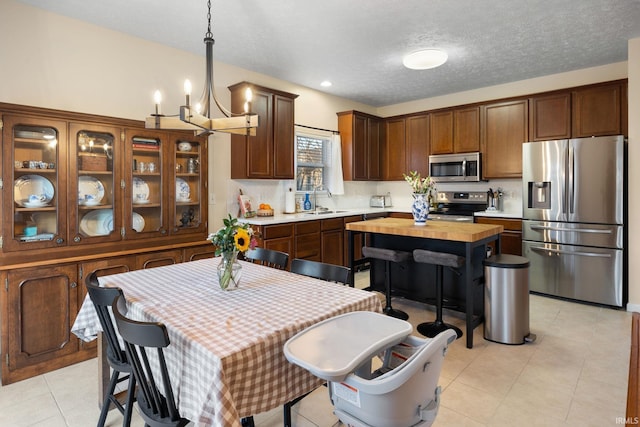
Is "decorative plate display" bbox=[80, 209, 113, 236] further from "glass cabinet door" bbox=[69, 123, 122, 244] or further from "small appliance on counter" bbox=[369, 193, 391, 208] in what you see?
"small appliance on counter" bbox=[369, 193, 391, 208]

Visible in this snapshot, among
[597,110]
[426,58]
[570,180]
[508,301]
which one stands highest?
[426,58]

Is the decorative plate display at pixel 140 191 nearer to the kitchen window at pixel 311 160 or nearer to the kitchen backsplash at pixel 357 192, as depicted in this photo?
the kitchen backsplash at pixel 357 192

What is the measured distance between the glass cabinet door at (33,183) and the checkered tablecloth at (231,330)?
98 cm

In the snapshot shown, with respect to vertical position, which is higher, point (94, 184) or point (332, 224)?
point (94, 184)

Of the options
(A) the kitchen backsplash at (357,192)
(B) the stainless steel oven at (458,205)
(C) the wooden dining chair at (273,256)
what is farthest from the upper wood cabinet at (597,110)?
(C) the wooden dining chair at (273,256)

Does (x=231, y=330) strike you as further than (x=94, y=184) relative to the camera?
No

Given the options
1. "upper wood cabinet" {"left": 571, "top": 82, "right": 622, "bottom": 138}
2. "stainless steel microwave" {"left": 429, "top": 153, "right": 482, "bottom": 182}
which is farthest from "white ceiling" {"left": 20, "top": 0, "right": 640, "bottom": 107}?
"stainless steel microwave" {"left": 429, "top": 153, "right": 482, "bottom": 182}

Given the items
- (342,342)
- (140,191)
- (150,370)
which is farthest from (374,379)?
(140,191)

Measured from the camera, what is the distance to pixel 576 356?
271 centimetres

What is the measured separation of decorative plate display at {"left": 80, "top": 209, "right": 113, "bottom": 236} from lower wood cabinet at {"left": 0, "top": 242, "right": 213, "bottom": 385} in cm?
26

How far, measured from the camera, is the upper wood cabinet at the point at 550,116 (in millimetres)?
4270

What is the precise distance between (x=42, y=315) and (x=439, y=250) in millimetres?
3331

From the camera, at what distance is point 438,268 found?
10.3 feet

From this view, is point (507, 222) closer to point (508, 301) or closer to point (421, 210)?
point (421, 210)
